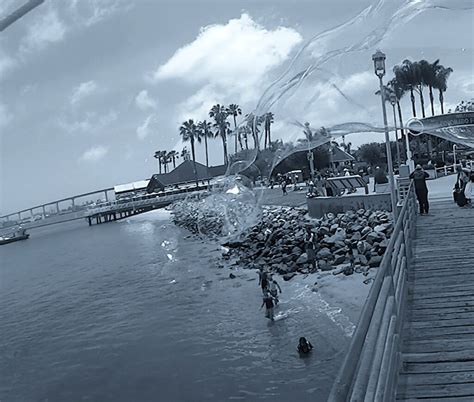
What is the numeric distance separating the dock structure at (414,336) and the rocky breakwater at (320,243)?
29.8 feet

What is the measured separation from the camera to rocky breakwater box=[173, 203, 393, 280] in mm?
18625

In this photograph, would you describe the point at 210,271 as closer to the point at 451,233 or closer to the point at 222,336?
the point at 222,336

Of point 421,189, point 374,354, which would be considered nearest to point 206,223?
point 421,189

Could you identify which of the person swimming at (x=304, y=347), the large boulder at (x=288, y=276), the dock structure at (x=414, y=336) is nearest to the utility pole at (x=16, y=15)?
the dock structure at (x=414, y=336)

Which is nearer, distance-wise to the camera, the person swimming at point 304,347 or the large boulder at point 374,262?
the person swimming at point 304,347

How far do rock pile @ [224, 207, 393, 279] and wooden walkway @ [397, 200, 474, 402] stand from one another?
750 centimetres

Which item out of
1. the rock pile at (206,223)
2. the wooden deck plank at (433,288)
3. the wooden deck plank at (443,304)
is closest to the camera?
the wooden deck plank at (443,304)

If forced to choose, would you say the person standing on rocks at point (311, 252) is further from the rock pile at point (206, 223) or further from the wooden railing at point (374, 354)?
the rock pile at point (206, 223)

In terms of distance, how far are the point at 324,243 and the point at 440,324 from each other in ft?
50.5

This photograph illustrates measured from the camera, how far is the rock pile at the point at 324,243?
18578 millimetres

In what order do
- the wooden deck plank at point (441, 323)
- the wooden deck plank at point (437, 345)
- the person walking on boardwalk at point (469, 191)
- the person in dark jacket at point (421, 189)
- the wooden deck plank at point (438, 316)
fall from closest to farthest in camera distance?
the wooden deck plank at point (437, 345) → the wooden deck plank at point (441, 323) → the wooden deck plank at point (438, 316) → the person in dark jacket at point (421, 189) → the person walking on boardwalk at point (469, 191)

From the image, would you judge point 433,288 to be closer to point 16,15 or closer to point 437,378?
point 437,378

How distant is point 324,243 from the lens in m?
21.3

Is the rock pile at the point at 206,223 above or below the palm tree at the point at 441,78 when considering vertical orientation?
below
